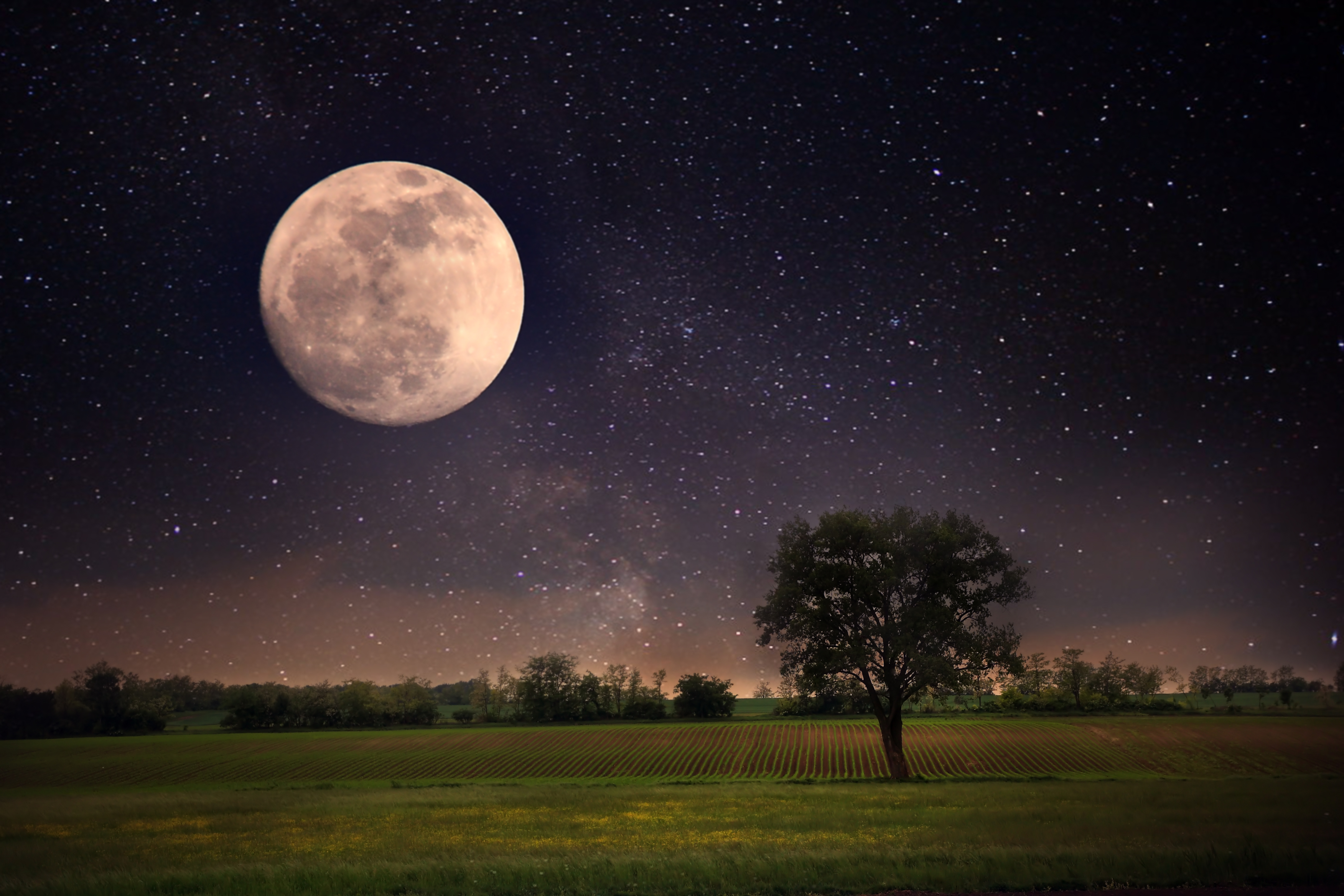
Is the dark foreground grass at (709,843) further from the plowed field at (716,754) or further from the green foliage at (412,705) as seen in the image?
the green foliage at (412,705)

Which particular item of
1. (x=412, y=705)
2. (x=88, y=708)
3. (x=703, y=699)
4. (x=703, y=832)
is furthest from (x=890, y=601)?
(x=88, y=708)

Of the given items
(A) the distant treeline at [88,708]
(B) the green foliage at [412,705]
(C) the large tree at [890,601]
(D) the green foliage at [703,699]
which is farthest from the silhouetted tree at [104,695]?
(C) the large tree at [890,601]

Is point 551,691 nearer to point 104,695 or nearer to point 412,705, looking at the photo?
point 412,705

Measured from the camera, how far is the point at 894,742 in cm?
3616

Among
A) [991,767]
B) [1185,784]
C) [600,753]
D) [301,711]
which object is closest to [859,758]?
[991,767]

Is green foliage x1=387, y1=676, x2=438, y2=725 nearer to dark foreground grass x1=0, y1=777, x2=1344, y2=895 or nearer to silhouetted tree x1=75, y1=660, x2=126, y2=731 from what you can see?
silhouetted tree x1=75, y1=660, x2=126, y2=731

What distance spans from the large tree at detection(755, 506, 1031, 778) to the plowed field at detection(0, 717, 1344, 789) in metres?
10.6

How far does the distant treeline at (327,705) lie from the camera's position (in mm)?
107500

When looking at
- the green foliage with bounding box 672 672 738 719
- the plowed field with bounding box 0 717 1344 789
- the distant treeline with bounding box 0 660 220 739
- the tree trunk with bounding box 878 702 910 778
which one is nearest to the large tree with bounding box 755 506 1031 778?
the tree trunk with bounding box 878 702 910 778

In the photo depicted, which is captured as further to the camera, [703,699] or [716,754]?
[703,699]

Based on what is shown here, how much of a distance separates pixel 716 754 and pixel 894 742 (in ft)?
111

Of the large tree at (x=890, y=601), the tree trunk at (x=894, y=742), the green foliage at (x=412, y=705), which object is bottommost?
the green foliage at (x=412, y=705)

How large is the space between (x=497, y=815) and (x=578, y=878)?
491 inches

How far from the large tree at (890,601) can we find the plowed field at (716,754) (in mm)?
10604
